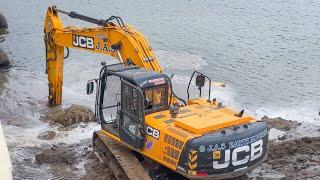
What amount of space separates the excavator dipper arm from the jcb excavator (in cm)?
4

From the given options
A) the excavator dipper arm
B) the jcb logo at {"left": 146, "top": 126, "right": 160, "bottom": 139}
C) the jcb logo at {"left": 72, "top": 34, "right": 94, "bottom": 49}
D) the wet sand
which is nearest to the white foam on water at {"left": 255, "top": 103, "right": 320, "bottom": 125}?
the wet sand

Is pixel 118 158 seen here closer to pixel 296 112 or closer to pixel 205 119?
pixel 205 119

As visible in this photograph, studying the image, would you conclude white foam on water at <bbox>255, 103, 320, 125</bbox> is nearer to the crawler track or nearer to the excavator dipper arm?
the excavator dipper arm

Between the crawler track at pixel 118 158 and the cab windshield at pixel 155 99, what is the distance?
105 cm

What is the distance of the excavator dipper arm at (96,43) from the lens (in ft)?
41.6

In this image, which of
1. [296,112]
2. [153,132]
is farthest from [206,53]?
[153,132]

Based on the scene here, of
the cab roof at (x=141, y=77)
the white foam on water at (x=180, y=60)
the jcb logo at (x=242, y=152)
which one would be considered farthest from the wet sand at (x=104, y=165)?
the white foam on water at (x=180, y=60)

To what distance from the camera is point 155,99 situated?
10.8 m

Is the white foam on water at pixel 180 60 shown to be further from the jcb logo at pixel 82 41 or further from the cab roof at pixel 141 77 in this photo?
the cab roof at pixel 141 77

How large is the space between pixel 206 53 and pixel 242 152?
1379 cm

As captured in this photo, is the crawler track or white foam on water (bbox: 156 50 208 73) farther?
white foam on water (bbox: 156 50 208 73)

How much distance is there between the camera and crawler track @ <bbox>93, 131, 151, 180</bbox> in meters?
10.3

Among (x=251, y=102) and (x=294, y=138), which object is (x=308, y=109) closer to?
(x=251, y=102)

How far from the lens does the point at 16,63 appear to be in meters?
21.9
